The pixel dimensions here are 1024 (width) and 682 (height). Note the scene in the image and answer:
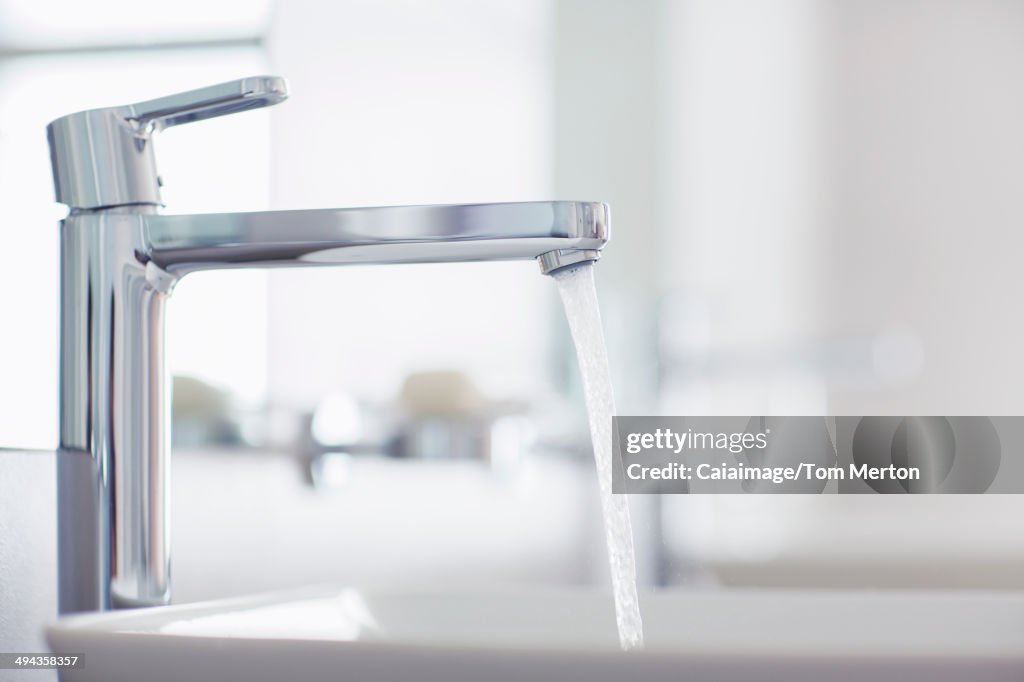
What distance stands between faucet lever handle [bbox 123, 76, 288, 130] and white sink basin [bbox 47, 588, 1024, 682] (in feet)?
0.65

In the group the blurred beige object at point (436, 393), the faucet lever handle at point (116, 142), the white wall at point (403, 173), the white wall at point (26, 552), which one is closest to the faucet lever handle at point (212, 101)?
the faucet lever handle at point (116, 142)

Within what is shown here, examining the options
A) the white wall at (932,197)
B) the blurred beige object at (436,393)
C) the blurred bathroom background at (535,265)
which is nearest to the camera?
the blurred bathroom background at (535,265)

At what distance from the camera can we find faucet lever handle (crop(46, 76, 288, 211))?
45 cm

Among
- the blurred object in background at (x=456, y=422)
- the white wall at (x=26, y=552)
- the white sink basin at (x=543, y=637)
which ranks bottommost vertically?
the white sink basin at (x=543, y=637)

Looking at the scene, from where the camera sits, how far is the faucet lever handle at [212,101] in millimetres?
447

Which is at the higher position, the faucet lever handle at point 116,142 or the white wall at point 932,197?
the white wall at point 932,197

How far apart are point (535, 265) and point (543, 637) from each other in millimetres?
445

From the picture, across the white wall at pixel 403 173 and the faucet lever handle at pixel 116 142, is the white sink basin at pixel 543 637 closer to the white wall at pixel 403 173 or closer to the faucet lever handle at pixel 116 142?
the faucet lever handle at pixel 116 142

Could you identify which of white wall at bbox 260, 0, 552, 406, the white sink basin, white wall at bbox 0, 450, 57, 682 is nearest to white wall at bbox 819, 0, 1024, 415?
white wall at bbox 260, 0, 552, 406

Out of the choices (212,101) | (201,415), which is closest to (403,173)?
(201,415)

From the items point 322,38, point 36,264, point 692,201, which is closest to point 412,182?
point 322,38

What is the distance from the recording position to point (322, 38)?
94 cm

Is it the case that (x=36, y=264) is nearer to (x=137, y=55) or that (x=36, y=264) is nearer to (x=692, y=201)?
(x=137, y=55)

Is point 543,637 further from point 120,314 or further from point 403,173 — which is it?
point 403,173
